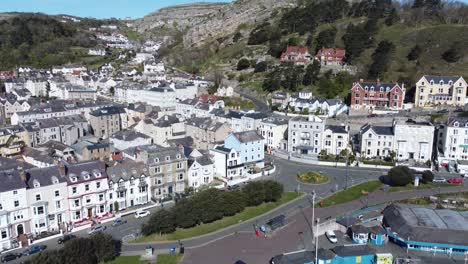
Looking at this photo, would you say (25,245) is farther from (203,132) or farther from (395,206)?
(395,206)

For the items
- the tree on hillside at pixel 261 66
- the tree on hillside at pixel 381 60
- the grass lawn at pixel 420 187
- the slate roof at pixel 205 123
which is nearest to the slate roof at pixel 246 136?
the slate roof at pixel 205 123

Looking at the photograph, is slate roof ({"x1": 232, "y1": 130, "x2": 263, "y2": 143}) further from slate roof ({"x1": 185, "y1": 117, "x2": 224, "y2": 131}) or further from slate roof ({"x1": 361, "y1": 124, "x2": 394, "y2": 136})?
slate roof ({"x1": 361, "y1": 124, "x2": 394, "y2": 136})

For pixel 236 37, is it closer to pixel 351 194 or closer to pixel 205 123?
pixel 205 123

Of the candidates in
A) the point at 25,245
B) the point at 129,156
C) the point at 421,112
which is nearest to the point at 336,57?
the point at 421,112

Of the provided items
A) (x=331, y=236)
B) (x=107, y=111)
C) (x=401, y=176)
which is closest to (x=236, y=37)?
(x=107, y=111)

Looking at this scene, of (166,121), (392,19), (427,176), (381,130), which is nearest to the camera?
(427,176)

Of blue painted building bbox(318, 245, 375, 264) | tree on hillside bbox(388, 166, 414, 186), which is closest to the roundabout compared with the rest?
tree on hillside bbox(388, 166, 414, 186)
